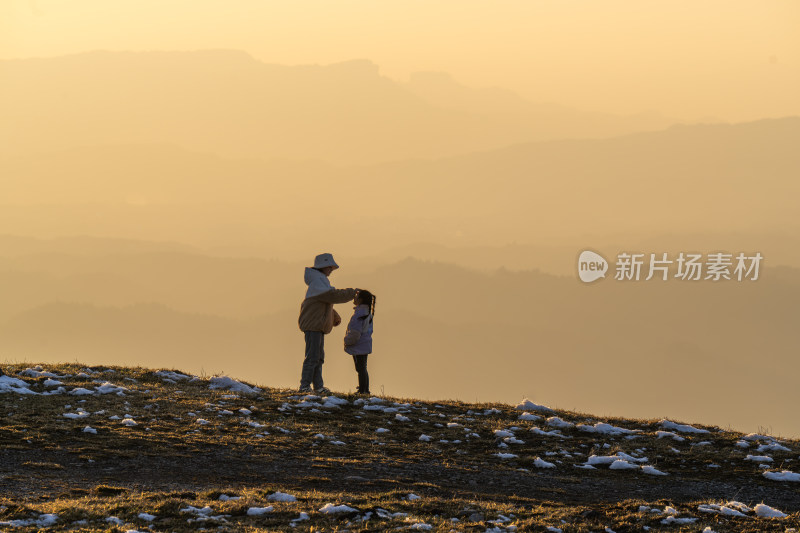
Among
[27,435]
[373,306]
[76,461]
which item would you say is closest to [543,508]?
[76,461]

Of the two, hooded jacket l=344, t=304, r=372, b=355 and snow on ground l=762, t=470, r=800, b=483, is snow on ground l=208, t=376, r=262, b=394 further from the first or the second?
snow on ground l=762, t=470, r=800, b=483

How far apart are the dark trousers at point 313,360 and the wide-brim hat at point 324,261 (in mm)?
1825

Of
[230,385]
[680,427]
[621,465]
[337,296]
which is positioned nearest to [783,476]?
[621,465]

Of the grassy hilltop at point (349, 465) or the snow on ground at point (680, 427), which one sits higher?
the snow on ground at point (680, 427)

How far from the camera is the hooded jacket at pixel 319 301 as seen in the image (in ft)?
74.1

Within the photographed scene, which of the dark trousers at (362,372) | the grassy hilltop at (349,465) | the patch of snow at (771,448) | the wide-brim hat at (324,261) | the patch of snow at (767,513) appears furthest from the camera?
the dark trousers at (362,372)

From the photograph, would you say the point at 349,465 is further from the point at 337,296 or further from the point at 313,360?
the point at 313,360

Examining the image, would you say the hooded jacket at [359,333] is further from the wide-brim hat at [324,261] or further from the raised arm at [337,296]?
the wide-brim hat at [324,261]

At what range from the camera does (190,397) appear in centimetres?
2033

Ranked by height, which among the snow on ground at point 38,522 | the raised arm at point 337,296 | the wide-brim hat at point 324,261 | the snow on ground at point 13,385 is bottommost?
the snow on ground at point 38,522

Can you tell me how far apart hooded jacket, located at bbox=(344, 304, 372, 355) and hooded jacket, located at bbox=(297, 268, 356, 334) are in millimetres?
631

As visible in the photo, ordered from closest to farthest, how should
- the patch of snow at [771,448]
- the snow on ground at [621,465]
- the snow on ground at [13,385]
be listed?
1. the snow on ground at [621,465]
2. the patch of snow at [771,448]
3. the snow on ground at [13,385]

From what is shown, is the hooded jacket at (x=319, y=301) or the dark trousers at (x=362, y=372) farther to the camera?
the dark trousers at (x=362, y=372)

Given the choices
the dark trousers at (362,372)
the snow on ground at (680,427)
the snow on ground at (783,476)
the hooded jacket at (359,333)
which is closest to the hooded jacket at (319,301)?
the hooded jacket at (359,333)
